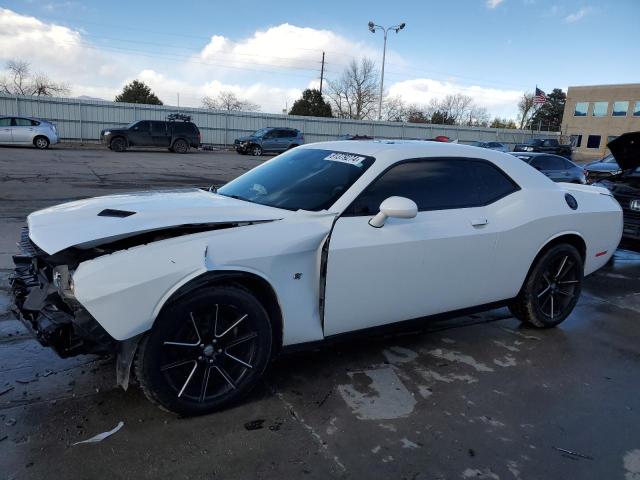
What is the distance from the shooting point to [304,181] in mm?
3686

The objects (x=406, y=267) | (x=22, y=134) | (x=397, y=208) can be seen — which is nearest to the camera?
(x=397, y=208)

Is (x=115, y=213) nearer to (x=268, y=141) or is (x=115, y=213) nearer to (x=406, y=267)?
(x=406, y=267)

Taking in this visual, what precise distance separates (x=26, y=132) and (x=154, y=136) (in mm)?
5986

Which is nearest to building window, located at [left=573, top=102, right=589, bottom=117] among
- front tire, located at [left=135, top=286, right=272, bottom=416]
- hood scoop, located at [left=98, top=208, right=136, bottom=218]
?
front tire, located at [left=135, top=286, right=272, bottom=416]

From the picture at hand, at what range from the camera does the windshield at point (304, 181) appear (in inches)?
136

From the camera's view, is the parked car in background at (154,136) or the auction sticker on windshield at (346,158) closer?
the auction sticker on windshield at (346,158)

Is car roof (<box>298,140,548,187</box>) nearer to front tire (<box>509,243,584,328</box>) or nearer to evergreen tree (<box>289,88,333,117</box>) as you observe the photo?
front tire (<box>509,243,584,328</box>)

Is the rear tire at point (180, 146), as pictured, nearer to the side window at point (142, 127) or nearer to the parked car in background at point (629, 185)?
the side window at point (142, 127)

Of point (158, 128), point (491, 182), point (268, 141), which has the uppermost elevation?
point (158, 128)

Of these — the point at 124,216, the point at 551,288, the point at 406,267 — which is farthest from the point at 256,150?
the point at 124,216

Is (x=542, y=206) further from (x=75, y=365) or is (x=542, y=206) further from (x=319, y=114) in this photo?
(x=319, y=114)

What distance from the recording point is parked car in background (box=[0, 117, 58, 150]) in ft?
75.8

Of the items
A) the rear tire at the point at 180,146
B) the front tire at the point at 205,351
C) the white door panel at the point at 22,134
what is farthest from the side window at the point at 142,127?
the front tire at the point at 205,351

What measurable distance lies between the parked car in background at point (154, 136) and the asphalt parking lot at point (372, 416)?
23.6 meters
